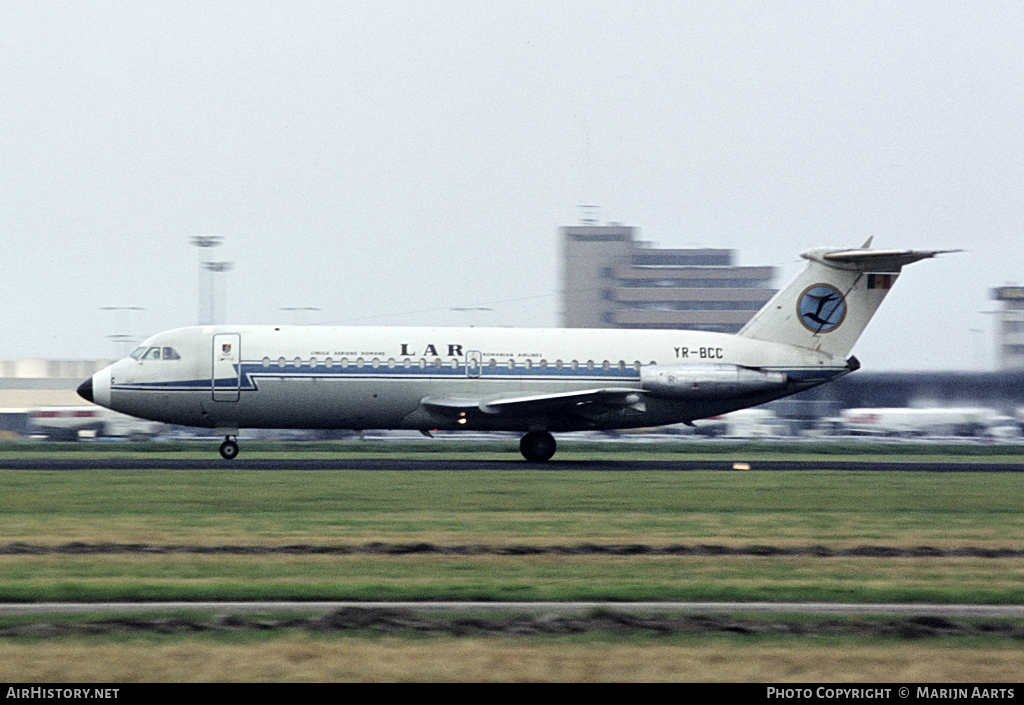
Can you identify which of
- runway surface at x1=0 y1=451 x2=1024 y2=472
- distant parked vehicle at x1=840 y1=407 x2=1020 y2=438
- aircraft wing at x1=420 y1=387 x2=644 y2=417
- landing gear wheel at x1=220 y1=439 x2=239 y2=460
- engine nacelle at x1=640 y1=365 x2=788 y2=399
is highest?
engine nacelle at x1=640 y1=365 x2=788 y2=399

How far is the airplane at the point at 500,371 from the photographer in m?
34.6

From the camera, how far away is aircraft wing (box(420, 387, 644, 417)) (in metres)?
34.6

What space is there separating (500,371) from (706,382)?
627cm

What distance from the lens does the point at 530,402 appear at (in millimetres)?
34562

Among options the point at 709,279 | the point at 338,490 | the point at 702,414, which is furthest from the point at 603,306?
the point at 338,490

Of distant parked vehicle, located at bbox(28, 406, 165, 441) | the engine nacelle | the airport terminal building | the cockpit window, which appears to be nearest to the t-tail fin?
the engine nacelle

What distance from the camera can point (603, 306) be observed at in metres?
168

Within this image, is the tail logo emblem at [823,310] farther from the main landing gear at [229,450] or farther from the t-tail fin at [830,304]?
the main landing gear at [229,450]

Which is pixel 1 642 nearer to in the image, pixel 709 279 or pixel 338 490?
pixel 338 490

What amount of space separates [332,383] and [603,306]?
135419 millimetres

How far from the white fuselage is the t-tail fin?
3.69 ft

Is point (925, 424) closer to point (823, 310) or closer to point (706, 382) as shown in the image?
point (823, 310)

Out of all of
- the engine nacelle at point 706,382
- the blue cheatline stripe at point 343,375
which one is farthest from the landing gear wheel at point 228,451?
the engine nacelle at point 706,382

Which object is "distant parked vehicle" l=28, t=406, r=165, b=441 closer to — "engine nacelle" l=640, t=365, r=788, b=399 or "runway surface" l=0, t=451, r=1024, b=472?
"runway surface" l=0, t=451, r=1024, b=472
